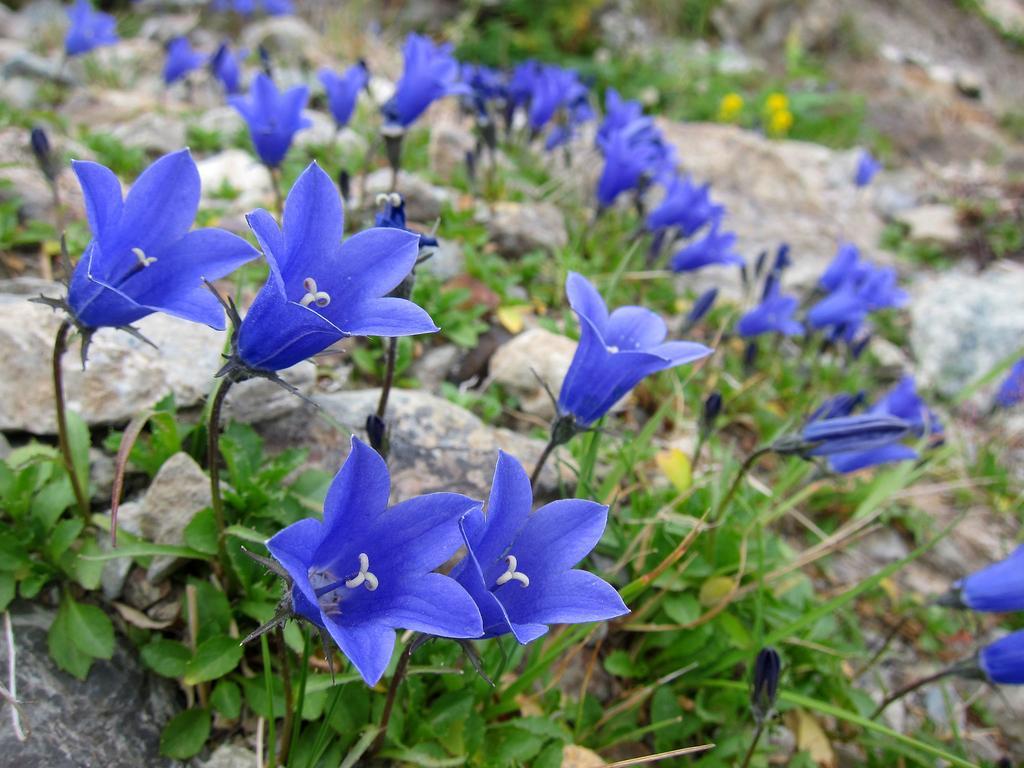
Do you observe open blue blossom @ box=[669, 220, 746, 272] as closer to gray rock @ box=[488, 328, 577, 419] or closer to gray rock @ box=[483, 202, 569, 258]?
gray rock @ box=[483, 202, 569, 258]

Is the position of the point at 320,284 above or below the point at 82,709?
above

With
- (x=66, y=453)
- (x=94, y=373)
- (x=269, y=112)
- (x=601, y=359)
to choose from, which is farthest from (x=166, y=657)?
(x=269, y=112)

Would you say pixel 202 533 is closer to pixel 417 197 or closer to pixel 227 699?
pixel 227 699

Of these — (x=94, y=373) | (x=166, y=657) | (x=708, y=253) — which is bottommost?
(x=166, y=657)

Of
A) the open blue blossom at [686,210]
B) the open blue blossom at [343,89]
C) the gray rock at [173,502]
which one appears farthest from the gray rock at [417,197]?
the gray rock at [173,502]

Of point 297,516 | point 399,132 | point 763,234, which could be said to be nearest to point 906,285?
point 763,234
